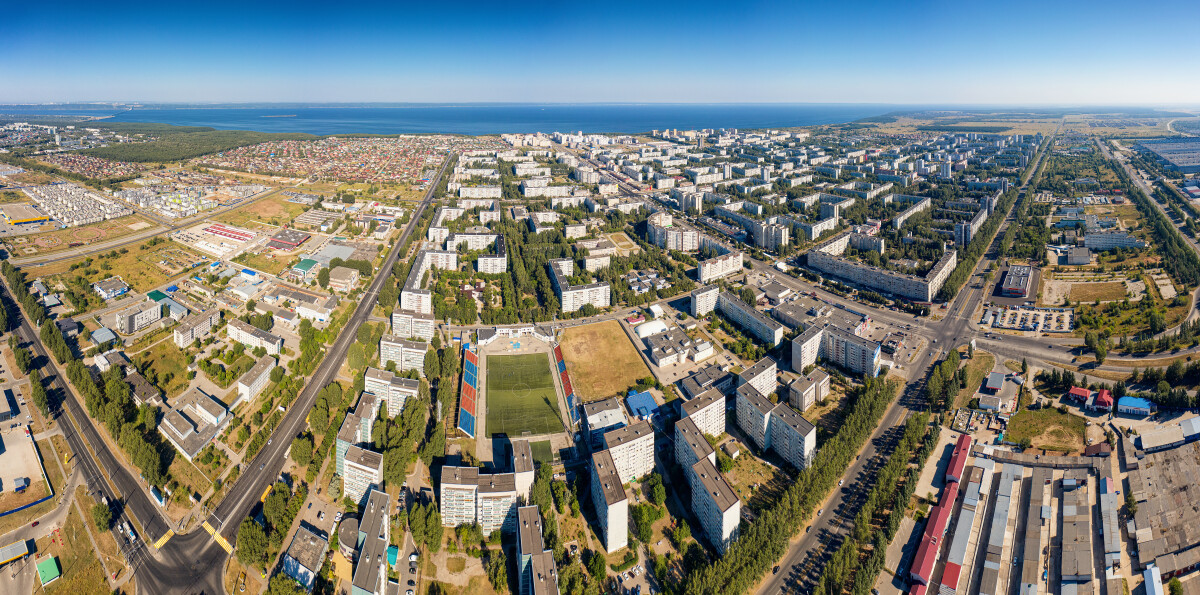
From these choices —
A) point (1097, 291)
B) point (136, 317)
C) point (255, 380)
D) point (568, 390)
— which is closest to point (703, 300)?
point (568, 390)

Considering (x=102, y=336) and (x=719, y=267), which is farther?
(x=719, y=267)

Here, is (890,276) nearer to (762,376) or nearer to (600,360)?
(762,376)

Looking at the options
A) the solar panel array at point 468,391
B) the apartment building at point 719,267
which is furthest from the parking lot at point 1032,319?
the solar panel array at point 468,391

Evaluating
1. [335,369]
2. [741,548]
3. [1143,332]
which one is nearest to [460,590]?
[741,548]

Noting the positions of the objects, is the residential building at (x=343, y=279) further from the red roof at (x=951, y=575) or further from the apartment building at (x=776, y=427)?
the red roof at (x=951, y=575)

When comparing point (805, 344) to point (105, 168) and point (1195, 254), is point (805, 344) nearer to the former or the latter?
point (1195, 254)

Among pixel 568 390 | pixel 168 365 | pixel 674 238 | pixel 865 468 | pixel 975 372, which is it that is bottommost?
pixel 865 468

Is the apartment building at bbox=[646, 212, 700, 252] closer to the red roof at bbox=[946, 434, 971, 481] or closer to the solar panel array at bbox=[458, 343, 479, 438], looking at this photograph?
the solar panel array at bbox=[458, 343, 479, 438]
